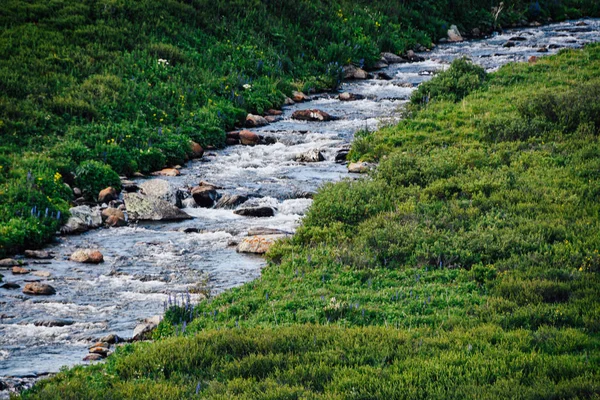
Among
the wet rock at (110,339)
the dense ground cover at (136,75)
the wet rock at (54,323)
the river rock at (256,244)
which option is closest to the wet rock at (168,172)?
the dense ground cover at (136,75)

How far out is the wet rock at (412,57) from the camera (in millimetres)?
34094

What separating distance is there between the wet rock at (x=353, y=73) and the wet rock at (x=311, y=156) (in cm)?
1106

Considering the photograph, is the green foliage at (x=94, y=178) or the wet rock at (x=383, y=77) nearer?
the green foliage at (x=94, y=178)

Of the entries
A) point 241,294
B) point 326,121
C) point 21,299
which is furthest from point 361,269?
point 326,121

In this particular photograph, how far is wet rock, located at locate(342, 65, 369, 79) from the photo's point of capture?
30234 mm

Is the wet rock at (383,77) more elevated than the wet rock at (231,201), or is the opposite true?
the wet rock at (383,77)

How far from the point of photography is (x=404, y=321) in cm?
898

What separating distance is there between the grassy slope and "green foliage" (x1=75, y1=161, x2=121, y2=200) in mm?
5470

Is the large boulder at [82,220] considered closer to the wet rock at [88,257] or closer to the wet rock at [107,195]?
the wet rock at [107,195]

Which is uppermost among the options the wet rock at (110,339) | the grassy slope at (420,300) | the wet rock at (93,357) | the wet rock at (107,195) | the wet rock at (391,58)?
the wet rock at (391,58)

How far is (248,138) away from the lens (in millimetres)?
21672

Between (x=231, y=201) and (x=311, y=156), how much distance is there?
4162 millimetres

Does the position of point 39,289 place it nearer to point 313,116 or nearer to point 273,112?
point 313,116

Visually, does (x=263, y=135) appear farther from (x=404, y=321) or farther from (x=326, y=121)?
(x=404, y=321)
